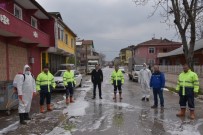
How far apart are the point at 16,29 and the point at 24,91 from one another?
6.52 m

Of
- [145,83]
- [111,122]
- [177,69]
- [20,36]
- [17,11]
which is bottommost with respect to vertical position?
[111,122]

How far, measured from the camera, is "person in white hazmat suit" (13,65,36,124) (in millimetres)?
10750

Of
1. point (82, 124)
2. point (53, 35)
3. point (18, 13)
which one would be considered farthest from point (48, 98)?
point (53, 35)

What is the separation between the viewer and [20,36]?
701 inches

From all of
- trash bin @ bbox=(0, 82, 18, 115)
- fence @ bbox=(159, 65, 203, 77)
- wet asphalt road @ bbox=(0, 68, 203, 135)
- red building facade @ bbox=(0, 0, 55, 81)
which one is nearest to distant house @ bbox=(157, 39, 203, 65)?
fence @ bbox=(159, 65, 203, 77)

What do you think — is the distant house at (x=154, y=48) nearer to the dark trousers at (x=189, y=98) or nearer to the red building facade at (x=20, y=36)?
the red building facade at (x=20, y=36)

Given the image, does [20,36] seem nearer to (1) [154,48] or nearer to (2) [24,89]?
(2) [24,89]

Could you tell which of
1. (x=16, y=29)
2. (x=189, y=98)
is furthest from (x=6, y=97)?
→ (x=189, y=98)

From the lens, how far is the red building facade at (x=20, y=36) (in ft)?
53.8

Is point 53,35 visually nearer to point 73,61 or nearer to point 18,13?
point 18,13

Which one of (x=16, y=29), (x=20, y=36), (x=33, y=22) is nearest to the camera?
(x=16, y=29)

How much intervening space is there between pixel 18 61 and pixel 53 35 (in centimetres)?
803

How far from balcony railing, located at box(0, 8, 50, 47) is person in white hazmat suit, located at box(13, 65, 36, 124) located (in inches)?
161

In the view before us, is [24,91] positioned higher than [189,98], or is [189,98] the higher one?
[24,91]
